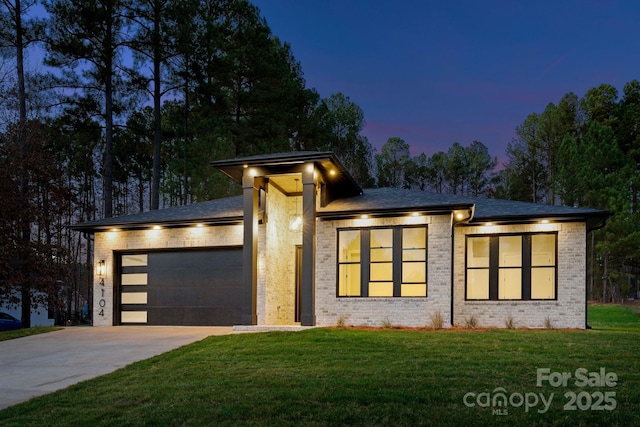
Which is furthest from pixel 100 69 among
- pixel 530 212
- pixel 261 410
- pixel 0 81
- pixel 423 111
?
pixel 423 111

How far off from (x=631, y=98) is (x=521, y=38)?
14496 mm

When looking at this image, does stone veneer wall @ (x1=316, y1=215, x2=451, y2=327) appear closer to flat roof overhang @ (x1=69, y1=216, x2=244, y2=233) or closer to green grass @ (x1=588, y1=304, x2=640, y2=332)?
flat roof overhang @ (x1=69, y1=216, x2=244, y2=233)

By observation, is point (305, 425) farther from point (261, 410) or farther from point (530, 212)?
point (530, 212)

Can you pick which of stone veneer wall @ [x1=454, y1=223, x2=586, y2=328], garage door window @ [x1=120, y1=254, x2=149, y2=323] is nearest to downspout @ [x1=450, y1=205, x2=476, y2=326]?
stone veneer wall @ [x1=454, y1=223, x2=586, y2=328]

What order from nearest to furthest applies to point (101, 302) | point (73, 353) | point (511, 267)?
point (73, 353), point (511, 267), point (101, 302)

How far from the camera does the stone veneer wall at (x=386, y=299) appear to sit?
530 inches

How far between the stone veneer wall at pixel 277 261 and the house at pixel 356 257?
31 mm

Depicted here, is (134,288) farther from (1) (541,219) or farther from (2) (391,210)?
(1) (541,219)

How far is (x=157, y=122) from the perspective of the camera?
2695 cm

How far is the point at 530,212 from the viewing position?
14219 mm

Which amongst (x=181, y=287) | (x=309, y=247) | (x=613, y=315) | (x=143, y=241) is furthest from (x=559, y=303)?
(x=613, y=315)

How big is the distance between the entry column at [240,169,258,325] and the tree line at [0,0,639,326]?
26.9 feet

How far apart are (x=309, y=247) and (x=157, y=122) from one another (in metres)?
16.3

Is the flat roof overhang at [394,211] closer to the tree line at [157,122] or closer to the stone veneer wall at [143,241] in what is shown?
the stone veneer wall at [143,241]
